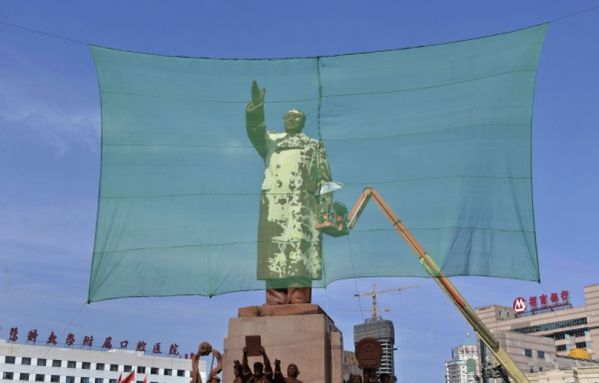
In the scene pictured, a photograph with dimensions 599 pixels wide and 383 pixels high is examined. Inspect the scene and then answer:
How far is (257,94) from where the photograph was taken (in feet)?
38.7

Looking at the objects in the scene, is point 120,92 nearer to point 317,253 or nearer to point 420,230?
point 317,253

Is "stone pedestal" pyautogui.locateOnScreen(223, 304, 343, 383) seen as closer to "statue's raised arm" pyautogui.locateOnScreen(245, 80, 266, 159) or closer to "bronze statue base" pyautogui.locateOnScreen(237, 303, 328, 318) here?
"bronze statue base" pyautogui.locateOnScreen(237, 303, 328, 318)

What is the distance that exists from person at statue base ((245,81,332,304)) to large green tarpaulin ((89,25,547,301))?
0.19m

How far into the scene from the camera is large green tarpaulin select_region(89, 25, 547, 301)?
34.7 feet

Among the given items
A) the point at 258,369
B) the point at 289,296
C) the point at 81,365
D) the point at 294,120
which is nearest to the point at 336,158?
the point at 294,120

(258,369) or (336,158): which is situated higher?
(336,158)

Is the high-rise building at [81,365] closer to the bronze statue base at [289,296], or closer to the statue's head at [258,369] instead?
the bronze statue base at [289,296]

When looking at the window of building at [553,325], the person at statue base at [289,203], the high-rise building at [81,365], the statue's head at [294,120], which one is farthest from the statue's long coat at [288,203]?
the window of building at [553,325]

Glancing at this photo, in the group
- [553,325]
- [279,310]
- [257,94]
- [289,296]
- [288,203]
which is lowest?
[279,310]

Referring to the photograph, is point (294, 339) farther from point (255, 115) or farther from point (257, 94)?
point (257, 94)

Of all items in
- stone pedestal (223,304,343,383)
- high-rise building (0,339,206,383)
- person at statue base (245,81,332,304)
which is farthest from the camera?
high-rise building (0,339,206,383)

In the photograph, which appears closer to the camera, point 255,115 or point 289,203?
point 255,115

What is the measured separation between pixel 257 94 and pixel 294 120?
32.9 inches

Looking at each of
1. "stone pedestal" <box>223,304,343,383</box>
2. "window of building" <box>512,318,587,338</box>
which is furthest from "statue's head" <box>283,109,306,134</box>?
"window of building" <box>512,318,587,338</box>
